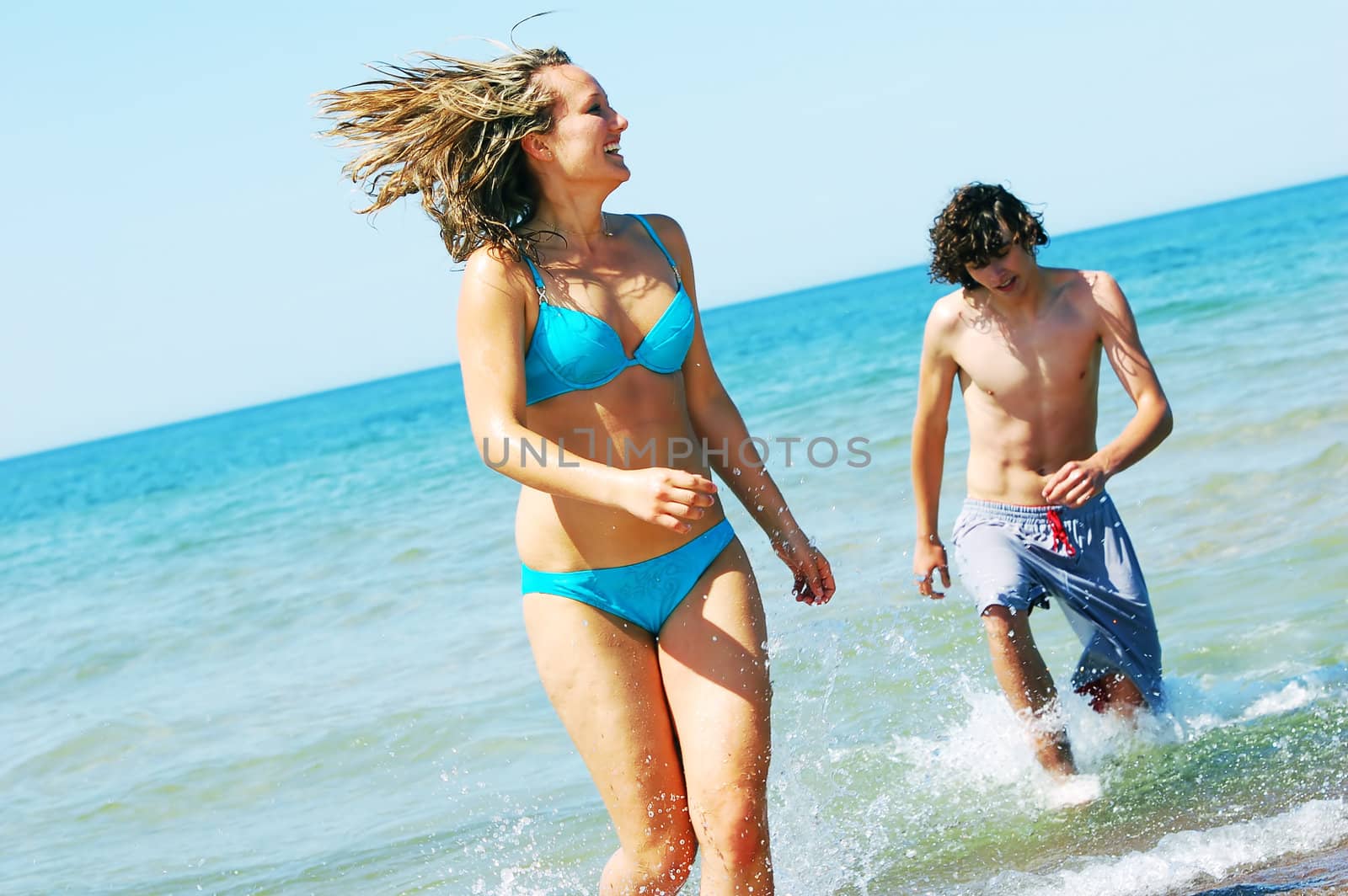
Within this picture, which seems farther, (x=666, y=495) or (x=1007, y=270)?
(x=1007, y=270)

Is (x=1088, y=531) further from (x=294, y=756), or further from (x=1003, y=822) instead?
(x=294, y=756)

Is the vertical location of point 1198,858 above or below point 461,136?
below

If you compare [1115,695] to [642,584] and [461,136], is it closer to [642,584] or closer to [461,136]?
[642,584]

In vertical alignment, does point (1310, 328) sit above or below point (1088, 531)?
below

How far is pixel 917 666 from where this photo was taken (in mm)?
5879

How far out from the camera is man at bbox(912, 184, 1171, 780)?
4426 millimetres

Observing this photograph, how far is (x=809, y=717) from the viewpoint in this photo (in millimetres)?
5516

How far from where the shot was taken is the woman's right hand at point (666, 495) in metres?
2.57

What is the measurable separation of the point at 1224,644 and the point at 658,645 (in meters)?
3.32

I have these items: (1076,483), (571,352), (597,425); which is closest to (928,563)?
(1076,483)

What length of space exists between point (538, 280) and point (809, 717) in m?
3.01

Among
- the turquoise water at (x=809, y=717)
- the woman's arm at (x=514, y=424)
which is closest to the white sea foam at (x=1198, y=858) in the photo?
the turquoise water at (x=809, y=717)

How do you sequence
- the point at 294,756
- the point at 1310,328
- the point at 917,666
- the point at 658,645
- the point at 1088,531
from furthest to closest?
1. the point at 1310,328
2. the point at 294,756
3. the point at 917,666
4. the point at 1088,531
5. the point at 658,645

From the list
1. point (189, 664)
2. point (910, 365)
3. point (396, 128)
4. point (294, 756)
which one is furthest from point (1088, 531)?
point (910, 365)
